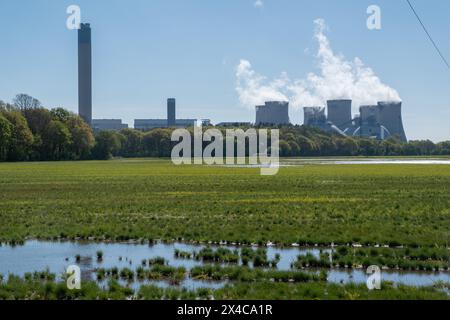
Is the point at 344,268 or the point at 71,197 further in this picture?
the point at 71,197

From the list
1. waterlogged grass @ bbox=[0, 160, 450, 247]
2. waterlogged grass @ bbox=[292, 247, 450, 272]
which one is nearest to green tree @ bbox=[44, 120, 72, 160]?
waterlogged grass @ bbox=[0, 160, 450, 247]

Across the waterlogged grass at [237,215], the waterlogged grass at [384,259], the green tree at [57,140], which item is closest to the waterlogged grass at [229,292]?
the waterlogged grass at [384,259]

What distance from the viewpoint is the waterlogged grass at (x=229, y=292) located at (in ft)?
48.4

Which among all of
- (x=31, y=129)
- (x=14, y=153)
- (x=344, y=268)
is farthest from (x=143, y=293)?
(x=31, y=129)

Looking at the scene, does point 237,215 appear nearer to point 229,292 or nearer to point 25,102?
point 229,292

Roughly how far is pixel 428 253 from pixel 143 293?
9.77 metres

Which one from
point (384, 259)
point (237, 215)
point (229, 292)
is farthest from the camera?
point (237, 215)

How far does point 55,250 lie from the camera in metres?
22.6

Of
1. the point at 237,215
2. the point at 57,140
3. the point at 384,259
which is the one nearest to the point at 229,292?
the point at 384,259

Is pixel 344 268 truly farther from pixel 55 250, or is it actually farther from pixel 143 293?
pixel 55 250

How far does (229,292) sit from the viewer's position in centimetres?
1525

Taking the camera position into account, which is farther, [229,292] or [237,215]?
[237,215]

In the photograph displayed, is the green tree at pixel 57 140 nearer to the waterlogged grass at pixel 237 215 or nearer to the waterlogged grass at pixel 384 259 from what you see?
the waterlogged grass at pixel 237 215

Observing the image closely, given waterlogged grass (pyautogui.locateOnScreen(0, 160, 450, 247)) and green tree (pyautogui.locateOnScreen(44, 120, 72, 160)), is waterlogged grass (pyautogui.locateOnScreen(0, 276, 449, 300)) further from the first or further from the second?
green tree (pyautogui.locateOnScreen(44, 120, 72, 160))
